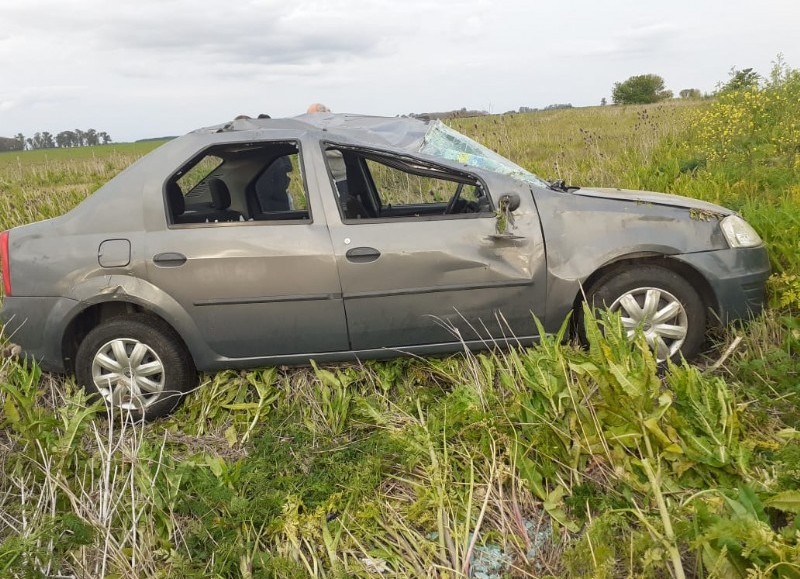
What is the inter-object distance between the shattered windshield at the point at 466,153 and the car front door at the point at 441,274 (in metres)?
0.21

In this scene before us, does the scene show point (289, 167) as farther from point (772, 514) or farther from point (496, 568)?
point (772, 514)

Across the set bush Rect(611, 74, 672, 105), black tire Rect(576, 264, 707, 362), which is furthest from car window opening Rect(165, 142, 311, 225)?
bush Rect(611, 74, 672, 105)

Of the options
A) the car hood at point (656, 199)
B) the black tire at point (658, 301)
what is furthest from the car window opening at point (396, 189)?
the black tire at point (658, 301)

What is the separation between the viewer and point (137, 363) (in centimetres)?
327

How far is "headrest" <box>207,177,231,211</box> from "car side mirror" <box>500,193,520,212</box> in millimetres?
2026

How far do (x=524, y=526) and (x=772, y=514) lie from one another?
842 mm

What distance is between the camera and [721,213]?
3314 mm

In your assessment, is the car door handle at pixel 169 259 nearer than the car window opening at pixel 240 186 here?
Yes

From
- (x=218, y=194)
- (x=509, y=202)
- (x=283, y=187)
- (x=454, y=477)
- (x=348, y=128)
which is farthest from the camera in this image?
(x=283, y=187)

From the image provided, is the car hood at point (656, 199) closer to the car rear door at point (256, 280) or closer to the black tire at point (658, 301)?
the black tire at point (658, 301)

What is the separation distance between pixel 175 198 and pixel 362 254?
118 cm

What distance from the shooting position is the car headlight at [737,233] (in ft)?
10.6

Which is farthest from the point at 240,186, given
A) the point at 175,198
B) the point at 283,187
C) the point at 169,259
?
the point at 169,259

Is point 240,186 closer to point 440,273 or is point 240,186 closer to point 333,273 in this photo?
point 333,273
